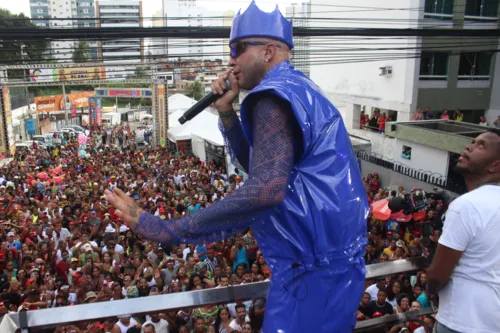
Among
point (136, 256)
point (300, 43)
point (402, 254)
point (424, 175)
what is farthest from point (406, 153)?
point (136, 256)

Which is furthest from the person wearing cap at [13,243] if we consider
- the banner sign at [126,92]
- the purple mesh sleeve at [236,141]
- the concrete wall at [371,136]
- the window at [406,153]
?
the banner sign at [126,92]

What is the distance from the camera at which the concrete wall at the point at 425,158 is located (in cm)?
1339

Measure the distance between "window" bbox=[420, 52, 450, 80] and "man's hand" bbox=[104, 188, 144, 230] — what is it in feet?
61.1

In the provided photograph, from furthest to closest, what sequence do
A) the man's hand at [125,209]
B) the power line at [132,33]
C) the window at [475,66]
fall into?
the window at [475,66]
the power line at [132,33]
the man's hand at [125,209]

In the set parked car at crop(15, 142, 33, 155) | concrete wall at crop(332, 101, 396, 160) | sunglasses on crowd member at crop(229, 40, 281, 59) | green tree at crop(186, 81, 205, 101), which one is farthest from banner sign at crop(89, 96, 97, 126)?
sunglasses on crowd member at crop(229, 40, 281, 59)

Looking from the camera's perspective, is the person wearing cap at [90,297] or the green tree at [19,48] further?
the green tree at [19,48]

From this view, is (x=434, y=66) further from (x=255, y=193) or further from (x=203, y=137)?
(x=255, y=193)

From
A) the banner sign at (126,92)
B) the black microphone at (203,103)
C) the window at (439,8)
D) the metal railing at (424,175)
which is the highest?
the window at (439,8)

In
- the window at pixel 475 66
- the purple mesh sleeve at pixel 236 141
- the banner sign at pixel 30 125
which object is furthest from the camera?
the banner sign at pixel 30 125

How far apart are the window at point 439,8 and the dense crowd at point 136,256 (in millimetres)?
7614

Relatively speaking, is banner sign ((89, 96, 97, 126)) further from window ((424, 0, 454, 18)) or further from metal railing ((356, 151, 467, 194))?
window ((424, 0, 454, 18))

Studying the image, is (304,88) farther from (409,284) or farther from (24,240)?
(24,240)

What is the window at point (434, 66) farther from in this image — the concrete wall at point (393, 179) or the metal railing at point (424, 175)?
the concrete wall at point (393, 179)

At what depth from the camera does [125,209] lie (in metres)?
1.30
